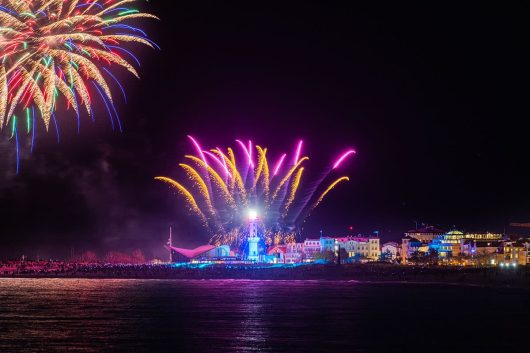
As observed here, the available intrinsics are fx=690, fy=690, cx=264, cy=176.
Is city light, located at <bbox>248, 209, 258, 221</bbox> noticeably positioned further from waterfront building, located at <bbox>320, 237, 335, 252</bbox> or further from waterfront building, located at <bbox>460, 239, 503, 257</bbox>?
waterfront building, located at <bbox>320, 237, 335, 252</bbox>

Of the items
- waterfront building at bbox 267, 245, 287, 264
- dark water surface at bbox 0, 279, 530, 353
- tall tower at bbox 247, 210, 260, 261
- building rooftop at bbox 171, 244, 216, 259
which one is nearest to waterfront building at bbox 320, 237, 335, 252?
waterfront building at bbox 267, 245, 287, 264

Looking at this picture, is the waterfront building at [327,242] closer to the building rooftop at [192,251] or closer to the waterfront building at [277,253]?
the waterfront building at [277,253]

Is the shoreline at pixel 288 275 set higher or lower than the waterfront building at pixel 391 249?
lower

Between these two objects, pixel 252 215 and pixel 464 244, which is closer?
pixel 252 215

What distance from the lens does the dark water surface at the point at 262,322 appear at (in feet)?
88.0

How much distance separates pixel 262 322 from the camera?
112 feet

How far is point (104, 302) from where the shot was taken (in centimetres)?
4478

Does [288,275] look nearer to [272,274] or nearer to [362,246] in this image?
[272,274]

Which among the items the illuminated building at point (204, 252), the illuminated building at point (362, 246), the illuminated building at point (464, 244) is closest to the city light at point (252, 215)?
the illuminated building at point (204, 252)

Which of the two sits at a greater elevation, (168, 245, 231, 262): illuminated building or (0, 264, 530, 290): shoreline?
(168, 245, 231, 262): illuminated building

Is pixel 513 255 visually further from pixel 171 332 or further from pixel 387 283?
pixel 171 332

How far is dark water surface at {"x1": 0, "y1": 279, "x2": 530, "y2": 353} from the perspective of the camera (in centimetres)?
2681

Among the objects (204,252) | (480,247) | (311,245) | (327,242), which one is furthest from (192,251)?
(480,247)

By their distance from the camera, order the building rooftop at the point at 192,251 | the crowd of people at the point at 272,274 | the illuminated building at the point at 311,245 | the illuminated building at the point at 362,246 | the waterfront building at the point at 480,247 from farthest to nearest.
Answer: the illuminated building at the point at 311,245 < the illuminated building at the point at 362,246 < the waterfront building at the point at 480,247 < the building rooftop at the point at 192,251 < the crowd of people at the point at 272,274
